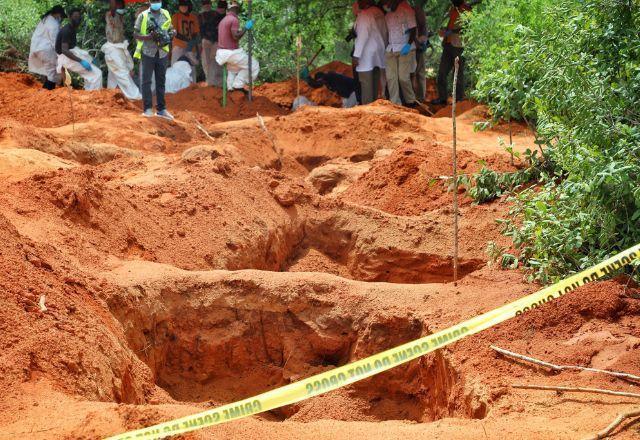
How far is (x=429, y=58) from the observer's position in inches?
885

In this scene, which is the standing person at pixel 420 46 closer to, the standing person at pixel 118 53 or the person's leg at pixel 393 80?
the person's leg at pixel 393 80

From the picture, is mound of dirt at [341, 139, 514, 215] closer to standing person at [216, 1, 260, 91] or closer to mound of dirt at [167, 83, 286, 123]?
mound of dirt at [167, 83, 286, 123]

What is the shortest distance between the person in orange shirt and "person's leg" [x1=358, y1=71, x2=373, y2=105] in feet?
12.3

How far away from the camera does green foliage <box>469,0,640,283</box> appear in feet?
20.5

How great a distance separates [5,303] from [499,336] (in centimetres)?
288

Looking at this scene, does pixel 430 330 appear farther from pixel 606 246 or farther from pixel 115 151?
pixel 115 151

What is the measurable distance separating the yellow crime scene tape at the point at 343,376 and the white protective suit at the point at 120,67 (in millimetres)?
13455

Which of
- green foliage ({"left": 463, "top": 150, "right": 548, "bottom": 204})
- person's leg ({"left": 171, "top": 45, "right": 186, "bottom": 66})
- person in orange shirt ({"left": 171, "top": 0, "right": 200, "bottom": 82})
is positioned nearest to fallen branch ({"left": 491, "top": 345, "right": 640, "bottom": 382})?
green foliage ({"left": 463, "top": 150, "right": 548, "bottom": 204})

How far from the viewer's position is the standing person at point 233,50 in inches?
676

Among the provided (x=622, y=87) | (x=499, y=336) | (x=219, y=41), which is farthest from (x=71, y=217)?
(x=219, y=41)

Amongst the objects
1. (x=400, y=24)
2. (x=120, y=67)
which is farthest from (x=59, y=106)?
(x=400, y=24)

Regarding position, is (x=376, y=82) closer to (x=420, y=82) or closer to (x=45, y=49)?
(x=420, y=82)

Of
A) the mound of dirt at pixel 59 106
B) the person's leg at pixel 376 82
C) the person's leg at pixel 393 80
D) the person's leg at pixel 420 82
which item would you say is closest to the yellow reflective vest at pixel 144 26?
the mound of dirt at pixel 59 106

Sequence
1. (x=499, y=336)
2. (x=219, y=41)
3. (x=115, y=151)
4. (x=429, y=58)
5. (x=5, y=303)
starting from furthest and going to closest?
(x=429, y=58)
(x=219, y=41)
(x=115, y=151)
(x=499, y=336)
(x=5, y=303)
